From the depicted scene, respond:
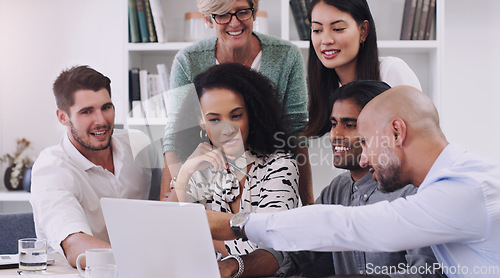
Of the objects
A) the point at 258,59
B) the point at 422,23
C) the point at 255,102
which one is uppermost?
the point at 422,23

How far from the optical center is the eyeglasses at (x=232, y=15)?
1666 mm

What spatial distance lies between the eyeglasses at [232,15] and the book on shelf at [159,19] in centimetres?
33

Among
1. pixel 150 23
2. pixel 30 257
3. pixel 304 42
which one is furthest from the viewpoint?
pixel 150 23

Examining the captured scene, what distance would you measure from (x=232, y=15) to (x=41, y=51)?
1310 mm

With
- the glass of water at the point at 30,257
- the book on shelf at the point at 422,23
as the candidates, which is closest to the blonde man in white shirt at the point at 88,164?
the glass of water at the point at 30,257

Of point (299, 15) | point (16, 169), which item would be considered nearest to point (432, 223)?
point (299, 15)

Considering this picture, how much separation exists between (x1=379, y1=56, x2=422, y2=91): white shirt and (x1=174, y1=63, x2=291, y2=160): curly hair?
328mm

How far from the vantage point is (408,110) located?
3.82ft

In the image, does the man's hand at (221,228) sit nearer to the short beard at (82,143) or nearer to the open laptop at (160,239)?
the open laptop at (160,239)

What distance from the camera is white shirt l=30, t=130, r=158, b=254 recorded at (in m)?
1.66

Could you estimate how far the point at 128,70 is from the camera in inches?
81.8

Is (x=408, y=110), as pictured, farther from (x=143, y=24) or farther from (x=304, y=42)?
(x=143, y=24)

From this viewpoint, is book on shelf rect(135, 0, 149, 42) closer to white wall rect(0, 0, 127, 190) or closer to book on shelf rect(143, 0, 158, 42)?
book on shelf rect(143, 0, 158, 42)

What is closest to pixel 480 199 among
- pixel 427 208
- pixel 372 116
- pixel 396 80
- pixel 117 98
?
pixel 427 208
